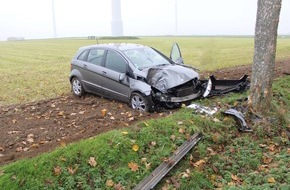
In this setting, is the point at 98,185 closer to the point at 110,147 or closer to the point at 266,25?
the point at 110,147

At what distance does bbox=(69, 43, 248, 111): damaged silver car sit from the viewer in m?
8.18

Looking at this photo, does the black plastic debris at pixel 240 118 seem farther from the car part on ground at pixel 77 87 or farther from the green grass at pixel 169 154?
the car part on ground at pixel 77 87

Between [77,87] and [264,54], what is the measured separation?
5.62 m

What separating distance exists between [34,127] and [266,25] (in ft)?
18.2

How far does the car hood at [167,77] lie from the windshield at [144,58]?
430 millimetres

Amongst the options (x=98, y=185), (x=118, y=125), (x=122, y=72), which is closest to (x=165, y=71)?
(x=122, y=72)

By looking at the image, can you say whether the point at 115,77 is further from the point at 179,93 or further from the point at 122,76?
the point at 179,93

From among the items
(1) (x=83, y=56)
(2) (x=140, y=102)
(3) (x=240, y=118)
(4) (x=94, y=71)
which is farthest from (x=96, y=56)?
(3) (x=240, y=118)

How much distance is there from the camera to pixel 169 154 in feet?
19.2

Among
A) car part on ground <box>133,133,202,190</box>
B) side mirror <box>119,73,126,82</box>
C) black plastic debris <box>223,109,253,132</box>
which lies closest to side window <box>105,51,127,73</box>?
side mirror <box>119,73,126,82</box>

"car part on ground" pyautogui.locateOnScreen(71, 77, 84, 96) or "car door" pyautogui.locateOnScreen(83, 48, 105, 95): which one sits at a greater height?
"car door" pyautogui.locateOnScreen(83, 48, 105, 95)

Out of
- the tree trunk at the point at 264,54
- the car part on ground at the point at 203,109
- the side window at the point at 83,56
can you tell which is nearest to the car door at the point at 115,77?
the side window at the point at 83,56

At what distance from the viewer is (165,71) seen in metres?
8.38

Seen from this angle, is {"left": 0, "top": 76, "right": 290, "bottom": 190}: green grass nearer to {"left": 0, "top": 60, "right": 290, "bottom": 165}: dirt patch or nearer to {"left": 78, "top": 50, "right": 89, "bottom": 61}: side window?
{"left": 0, "top": 60, "right": 290, "bottom": 165}: dirt patch
